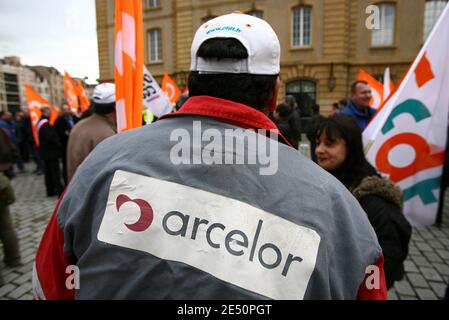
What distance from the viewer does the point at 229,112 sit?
1019 millimetres

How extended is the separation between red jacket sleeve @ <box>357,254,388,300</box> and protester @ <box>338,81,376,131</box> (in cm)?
356

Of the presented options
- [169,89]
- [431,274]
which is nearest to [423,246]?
[431,274]

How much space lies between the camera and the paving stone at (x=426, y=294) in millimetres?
3148

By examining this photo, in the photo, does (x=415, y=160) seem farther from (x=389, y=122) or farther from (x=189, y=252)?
(x=189, y=252)

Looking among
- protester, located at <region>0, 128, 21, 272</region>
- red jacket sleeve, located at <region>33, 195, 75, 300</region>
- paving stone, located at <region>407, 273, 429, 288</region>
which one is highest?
red jacket sleeve, located at <region>33, 195, 75, 300</region>

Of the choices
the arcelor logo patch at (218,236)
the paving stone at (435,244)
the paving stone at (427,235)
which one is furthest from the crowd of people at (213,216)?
the paving stone at (427,235)

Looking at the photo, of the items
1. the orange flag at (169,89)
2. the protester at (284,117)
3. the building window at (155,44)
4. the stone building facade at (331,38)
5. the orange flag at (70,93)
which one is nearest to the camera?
the protester at (284,117)

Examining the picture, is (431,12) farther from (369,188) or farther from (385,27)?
(369,188)

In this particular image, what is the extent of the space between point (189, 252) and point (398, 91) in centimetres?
334

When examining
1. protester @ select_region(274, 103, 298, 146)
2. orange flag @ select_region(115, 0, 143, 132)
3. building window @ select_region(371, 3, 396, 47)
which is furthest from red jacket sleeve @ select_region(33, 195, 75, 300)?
building window @ select_region(371, 3, 396, 47)

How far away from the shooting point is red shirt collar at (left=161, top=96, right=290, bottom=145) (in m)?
1.02

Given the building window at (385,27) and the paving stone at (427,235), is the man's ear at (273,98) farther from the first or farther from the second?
the building window at (385,27)

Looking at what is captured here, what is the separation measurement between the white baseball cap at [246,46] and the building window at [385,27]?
18850 mm

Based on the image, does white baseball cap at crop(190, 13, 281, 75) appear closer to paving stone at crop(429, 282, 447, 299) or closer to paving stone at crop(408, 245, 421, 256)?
paving stone at crop(429, 282, 447, 299)
